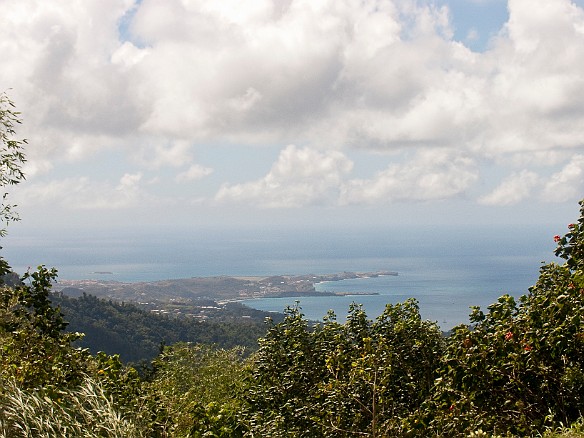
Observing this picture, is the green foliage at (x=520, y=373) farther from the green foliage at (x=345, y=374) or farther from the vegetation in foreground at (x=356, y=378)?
the green foliage at (x=345, y=374)

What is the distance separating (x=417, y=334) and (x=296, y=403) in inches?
120

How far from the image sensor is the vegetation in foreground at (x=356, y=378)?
800cm

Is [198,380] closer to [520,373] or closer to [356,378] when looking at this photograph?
[356,378]

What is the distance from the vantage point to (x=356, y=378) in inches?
429

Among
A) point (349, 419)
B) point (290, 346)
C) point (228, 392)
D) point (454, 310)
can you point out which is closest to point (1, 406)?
point (349, 419)

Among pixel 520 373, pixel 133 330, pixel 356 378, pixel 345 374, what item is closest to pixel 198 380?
→ pixel 345 374

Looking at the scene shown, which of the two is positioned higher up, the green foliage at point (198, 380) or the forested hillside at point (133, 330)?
the green foliage at point (198, 380)

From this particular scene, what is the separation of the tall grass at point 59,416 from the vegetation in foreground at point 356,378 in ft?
0.08

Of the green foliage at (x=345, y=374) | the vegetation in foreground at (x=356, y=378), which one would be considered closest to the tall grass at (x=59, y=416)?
the vegetation in foreground at (x=356, y=378)

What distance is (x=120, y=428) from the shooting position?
7051mm

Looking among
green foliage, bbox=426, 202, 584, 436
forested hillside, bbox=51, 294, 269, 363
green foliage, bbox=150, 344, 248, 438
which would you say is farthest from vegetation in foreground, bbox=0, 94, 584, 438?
forested hillside, bbox=51, 294, 269, 363

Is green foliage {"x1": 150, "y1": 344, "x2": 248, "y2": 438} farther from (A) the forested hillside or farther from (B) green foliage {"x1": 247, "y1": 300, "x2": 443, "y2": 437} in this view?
(A) the forested hillside

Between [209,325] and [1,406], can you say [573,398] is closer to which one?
[1,406]

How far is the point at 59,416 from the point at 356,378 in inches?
223
